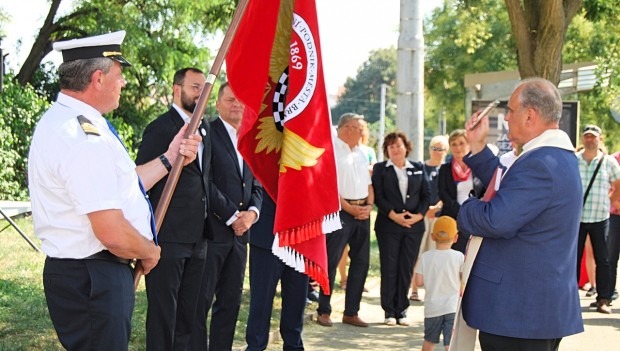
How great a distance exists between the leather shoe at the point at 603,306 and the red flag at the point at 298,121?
663 centimetres

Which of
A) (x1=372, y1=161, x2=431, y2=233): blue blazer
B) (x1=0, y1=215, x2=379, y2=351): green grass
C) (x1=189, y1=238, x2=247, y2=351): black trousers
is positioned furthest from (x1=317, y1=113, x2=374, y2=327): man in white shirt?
(x1=189, y1=238, x2=247, y2=351): black trousers

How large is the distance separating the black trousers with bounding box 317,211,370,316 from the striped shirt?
9.97ft

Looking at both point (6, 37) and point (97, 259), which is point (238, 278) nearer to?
point (97, 259)

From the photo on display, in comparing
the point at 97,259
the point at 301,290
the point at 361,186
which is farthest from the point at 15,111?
the point at 97,259

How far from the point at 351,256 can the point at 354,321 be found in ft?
2.41

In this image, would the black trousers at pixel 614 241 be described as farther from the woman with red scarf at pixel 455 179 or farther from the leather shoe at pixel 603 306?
the woman with red scarf at pixel 455 179

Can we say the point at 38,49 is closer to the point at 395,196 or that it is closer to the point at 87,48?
the point at 395,196

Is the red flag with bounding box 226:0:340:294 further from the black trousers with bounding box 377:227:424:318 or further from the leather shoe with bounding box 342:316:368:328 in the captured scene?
the black trousers with bounding box 377:227:424:318

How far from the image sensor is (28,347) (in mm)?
7320

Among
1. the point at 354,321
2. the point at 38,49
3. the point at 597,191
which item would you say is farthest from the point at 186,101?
the point at 38,49

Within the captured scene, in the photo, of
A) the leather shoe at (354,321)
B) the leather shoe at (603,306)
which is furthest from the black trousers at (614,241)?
A: the leather shoe at (354,321)

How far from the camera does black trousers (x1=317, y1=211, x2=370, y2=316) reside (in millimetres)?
10320

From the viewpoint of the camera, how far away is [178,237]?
6375mm

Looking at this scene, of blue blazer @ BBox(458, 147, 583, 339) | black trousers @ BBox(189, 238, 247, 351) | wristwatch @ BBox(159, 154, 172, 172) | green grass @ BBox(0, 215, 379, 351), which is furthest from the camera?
green grass @ BBox(0, 215, 379, 351)
